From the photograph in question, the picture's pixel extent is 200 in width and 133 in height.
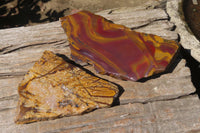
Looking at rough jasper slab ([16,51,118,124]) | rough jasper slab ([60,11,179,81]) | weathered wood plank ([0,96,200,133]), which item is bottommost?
weathered wood plank ([0,96,200,133])

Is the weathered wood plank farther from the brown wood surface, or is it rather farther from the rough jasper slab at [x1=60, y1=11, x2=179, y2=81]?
the rough jasper slab at [x1=60, y1=11, x2=179, y2=81]

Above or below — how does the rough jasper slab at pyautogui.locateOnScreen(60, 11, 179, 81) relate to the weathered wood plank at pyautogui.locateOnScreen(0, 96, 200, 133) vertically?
above

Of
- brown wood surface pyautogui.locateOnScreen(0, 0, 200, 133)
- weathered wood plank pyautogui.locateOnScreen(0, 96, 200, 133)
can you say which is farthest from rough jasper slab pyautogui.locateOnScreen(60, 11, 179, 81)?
weathered wood plank pyautogui.locateOnScreen(0, 96, 200, 133)

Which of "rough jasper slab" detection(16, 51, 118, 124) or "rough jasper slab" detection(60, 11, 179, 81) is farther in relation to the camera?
"rough jasper slab" detection(60, 11, 179, 81)

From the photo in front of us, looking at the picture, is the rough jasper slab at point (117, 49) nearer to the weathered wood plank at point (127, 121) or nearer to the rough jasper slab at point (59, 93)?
the rough jasper slab at point (59, 93)

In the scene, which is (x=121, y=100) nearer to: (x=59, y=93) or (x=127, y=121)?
(x=127, y=121)

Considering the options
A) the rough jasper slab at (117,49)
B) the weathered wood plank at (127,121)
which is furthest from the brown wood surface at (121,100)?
the rough jasper slab at (117,49)

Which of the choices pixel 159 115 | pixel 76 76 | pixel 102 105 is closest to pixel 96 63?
pixel 76 76
